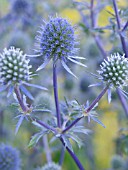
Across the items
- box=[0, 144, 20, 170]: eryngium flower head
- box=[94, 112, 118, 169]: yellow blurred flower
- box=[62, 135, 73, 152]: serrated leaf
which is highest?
box=[0, 144, 20, 170]: eryngium flower head

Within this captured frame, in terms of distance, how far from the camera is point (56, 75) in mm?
1444

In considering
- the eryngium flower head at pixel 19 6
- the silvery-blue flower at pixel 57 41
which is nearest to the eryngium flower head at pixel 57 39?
the silvery-blue flower at pixel 57 41

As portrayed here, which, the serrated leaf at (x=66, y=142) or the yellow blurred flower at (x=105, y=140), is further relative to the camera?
the yellow blurred flower at (x=105, y=140)

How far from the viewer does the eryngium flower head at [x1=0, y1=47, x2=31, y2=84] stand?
1.35 metres

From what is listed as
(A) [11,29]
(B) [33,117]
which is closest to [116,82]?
(B) [33,117]

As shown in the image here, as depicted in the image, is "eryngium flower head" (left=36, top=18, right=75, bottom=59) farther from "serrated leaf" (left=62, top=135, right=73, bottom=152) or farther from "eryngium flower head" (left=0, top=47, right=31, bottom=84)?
"serrated leaf" (left=62, top=135, right=73, bottom=152)

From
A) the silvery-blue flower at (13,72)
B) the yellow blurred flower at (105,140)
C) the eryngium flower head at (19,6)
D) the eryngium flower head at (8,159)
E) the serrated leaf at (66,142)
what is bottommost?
the yellow blurred flower at (105,140)

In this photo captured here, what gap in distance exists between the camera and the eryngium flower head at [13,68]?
135cm

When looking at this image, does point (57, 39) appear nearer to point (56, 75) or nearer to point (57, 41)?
point (57, 41)

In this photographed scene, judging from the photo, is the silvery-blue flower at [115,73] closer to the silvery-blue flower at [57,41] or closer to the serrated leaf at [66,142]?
the silvery-blue flower at [57,41]

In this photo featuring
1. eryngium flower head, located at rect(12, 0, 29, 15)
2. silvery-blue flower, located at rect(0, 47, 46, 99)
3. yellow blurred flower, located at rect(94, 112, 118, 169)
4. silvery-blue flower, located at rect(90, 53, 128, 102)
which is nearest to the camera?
silvery-blue flower, located at rect(0, 47, 46, 99)

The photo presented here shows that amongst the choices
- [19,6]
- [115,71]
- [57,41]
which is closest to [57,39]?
[57,41]

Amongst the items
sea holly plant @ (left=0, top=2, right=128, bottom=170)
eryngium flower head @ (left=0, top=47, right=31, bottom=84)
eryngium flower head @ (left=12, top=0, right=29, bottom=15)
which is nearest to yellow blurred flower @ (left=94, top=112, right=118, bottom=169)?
eryngium flower head @ (left=12, top=0, right=29, bottom=15)

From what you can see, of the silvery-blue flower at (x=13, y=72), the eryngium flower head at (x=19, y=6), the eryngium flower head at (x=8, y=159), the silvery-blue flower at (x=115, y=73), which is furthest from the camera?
the eryngium flower head at (x=19, y=6)
